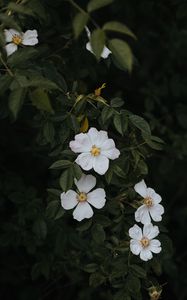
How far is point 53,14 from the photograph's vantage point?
2230 mm

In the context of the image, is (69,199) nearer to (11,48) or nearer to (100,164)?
(100,164)

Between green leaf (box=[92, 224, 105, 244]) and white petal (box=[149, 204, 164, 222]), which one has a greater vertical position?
green leaf (box=[92, 224, 105, 244])

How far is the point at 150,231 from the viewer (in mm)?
1766

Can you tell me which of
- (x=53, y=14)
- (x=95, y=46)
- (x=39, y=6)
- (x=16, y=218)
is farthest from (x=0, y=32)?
(x=16, y=218)

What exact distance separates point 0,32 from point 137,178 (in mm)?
564

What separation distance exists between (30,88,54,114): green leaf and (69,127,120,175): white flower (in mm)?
199

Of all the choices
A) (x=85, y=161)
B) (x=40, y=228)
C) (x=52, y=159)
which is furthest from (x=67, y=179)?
(x=52, y=159)

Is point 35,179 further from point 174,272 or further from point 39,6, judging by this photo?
point 39,6

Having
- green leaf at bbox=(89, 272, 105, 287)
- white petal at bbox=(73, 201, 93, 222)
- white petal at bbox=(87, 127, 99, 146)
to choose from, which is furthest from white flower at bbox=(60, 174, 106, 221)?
green leaf at bbox=(89, 272, 105, 287)

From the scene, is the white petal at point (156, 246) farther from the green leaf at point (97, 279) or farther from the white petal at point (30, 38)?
the white petal at point (30, 38)

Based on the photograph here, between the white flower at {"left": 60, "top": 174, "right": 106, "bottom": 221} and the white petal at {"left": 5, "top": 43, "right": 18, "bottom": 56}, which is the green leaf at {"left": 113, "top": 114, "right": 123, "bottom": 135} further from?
→ the white petal at {"left": 5, "top": 43, "right": 18, "bottom": 56}

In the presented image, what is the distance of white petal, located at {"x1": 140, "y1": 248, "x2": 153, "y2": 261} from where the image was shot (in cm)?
175

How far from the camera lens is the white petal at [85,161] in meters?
1.63

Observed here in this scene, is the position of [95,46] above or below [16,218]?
above
